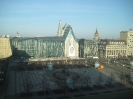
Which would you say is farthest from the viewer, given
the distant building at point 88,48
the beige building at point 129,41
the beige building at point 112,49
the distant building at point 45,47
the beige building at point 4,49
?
the beige building at point 129,41

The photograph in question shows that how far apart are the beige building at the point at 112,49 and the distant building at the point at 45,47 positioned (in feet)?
77.7

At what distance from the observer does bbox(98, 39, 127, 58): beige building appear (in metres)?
99.2

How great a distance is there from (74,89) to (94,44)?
5949cm

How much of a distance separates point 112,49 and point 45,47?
44494 millimetres

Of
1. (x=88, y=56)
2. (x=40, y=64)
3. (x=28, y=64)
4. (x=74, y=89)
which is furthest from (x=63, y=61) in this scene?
(x=74, y=89)

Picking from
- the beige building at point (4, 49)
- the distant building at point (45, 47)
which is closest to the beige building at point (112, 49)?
the distant building at point (45, 47)

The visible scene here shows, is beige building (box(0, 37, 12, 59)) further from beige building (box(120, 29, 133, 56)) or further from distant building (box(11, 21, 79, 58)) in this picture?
beige building (box(120, 29, 133, 56))

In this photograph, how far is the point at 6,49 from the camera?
41.7 metres

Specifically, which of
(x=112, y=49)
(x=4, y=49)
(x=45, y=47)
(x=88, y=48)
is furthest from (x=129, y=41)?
(x=4, y=49)

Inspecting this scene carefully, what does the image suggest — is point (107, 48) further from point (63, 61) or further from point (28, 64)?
point (28, 64)

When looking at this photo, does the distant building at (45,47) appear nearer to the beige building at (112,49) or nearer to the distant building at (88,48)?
the distant building at (88,48)

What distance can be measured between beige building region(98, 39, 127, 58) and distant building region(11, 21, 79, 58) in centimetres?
2367

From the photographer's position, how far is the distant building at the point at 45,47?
249 feet

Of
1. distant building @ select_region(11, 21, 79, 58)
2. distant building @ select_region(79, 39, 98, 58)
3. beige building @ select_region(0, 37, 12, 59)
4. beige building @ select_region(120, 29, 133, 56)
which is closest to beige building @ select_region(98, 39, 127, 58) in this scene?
beige building @ select_region(120, 29, 133, 56)
